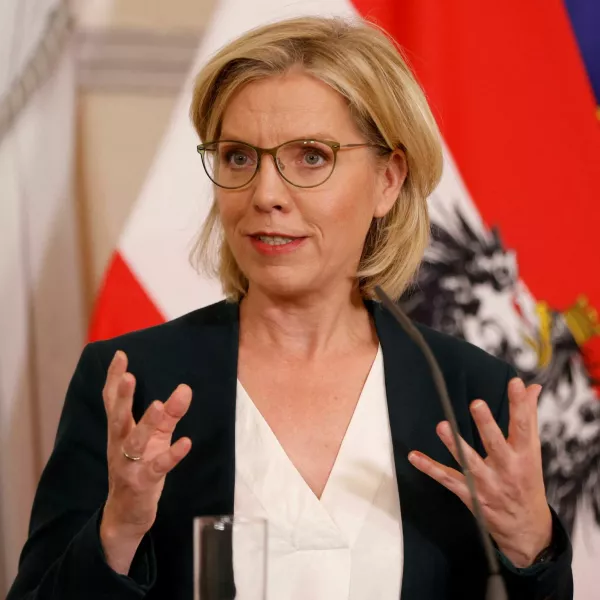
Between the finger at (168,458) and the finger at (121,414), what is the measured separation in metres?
0.05

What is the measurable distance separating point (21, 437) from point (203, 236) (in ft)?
2.28

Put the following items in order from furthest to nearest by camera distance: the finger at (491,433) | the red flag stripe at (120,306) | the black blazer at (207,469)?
1. the red flag stripe at (120,306)
2. the black blazer at (207,469)
3. the finger at (491,433)

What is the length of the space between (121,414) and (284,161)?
20.2 inches

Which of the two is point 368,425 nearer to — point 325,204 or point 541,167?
point 325,204

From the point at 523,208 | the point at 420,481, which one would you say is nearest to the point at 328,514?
the point at 420,481

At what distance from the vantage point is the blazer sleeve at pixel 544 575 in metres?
1.34

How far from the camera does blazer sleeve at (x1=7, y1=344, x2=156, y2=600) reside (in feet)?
4.01

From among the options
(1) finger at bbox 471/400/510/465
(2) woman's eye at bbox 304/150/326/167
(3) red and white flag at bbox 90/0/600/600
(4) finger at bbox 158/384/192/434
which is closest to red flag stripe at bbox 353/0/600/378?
(3) red and white flag at bbox 90/0/600/600

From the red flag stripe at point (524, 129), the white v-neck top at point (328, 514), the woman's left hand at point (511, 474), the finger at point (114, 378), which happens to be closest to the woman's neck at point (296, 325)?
the white v-neck top at point (328, 514)

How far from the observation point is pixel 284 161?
4.82 ft

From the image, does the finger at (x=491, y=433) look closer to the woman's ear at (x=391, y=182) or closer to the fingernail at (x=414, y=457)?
the fingernail at (x=414, y=457)

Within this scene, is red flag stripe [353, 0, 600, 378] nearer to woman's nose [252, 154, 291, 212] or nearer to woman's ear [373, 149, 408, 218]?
woman's ear [373, 149, 408, 218]

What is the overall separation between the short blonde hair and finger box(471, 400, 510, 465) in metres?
0.47

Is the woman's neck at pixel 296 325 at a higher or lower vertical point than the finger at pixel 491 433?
higher
